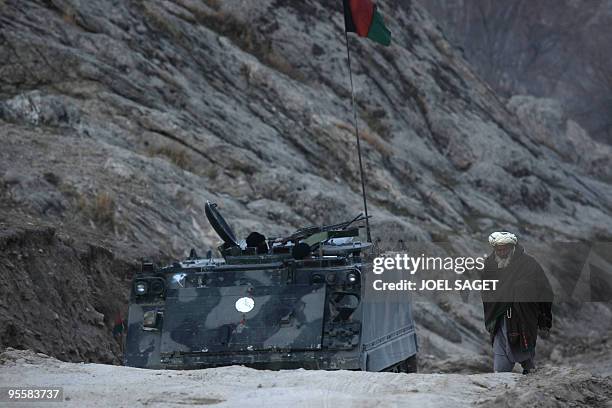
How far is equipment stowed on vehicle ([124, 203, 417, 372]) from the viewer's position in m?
12.7

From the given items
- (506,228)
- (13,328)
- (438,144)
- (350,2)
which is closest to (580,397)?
(13,328)

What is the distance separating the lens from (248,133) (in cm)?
2922

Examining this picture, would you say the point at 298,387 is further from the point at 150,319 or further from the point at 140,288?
the point at 140,288

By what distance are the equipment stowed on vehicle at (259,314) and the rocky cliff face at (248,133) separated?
13.2ft

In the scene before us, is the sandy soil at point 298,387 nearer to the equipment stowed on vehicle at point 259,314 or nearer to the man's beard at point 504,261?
the equipment stowed on vehicle at point 259,314

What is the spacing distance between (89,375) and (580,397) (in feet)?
15.3

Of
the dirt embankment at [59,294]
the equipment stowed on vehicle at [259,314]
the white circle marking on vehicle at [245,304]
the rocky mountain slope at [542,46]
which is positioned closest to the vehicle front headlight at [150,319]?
the equipment stowed on vehicle at [259,314]

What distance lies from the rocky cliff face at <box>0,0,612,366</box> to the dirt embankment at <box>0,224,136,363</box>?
345 millimetres

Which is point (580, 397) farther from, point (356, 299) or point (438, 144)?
point (438, 144)

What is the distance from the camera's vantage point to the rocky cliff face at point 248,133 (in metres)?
22.9

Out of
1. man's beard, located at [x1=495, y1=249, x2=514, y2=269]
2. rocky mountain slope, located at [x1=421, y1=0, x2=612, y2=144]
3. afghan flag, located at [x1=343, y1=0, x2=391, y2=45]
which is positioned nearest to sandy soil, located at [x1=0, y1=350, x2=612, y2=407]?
man's beard, located at [x1=495, y1=249, x2=514, y2=269]

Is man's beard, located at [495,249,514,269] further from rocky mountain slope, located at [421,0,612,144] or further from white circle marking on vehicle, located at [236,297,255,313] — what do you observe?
rocky mountain slope, located at [421,0,612,144]

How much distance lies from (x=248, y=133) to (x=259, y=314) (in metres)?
16.6

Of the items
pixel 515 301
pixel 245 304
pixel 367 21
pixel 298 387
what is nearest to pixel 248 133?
pixel 367 21
